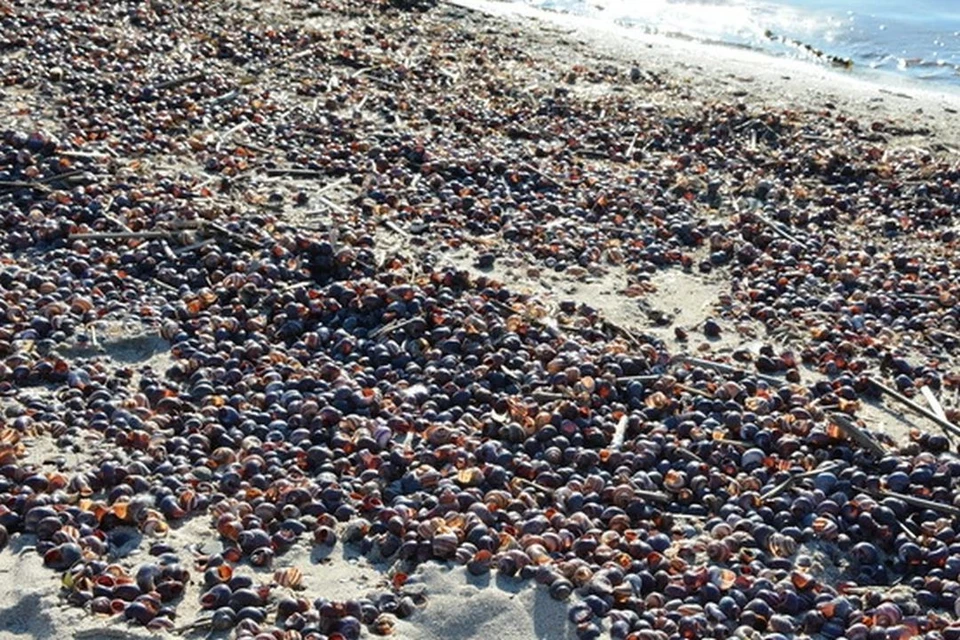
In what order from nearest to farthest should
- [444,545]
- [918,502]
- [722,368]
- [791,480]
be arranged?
[444,545] < [918,502] < [791,480] < [722,368]

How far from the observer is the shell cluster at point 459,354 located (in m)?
Result: 4.74

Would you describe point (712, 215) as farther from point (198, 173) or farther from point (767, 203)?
point (198, 173)

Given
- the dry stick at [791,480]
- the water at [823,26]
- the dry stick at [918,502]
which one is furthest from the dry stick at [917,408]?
the water at [823,26]

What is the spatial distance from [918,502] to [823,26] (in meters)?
13.4

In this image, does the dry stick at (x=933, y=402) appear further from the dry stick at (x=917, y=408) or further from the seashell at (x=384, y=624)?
the seashell at (x=384, y=624)

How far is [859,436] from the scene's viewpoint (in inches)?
219

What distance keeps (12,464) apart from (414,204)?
387cm

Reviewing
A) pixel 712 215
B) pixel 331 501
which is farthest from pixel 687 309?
pixel 331 501

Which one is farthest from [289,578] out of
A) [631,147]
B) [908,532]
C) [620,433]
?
[631,147]

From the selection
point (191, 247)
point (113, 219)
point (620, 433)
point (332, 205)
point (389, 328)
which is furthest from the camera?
point (332, 205)

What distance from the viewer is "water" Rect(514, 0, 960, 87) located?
15.7 m

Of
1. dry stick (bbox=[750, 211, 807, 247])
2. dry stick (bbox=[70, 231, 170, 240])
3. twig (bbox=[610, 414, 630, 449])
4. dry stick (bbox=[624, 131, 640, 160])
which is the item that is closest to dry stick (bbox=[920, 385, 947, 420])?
twig (bbox=[610, 414, 630, 449])

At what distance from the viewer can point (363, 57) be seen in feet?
38.5

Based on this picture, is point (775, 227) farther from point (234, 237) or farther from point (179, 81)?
point (179, 81)
